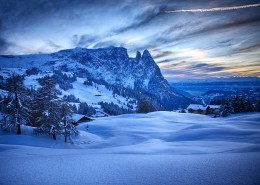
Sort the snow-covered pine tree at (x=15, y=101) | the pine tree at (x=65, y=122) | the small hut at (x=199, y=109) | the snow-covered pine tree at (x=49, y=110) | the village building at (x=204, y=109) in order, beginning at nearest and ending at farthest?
the snow-covered pine tree at (x=15, y=101)
the snow-covered pine tree at (x=49, y=110)
the pine tree at (x=65, y=122)
the village building at (x=204, y=109)
the small hut at (x=199, y=109)

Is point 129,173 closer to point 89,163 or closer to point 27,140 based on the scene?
point 89,163

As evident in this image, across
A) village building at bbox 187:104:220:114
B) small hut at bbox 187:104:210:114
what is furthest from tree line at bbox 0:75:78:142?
small hut at bbox 187:104:210:114

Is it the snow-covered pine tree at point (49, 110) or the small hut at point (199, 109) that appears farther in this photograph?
the small hut at point (199, 109)

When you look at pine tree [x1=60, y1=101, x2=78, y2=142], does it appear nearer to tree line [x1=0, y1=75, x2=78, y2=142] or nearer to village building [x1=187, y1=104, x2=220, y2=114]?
tree line [x1=0, y1=75, x2=78, y2=142]

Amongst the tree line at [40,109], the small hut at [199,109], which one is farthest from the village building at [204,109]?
the tree line at [40,109]

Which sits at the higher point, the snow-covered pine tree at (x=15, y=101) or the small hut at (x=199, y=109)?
the snow-covered pine tree at (x=15, y=101)

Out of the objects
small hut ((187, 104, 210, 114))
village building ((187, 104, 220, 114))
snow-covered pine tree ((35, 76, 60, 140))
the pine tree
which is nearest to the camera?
snow-covered pine tree ((35, 76, 60, 140))

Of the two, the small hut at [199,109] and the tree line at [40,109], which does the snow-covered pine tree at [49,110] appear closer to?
the tree line at [40,109]

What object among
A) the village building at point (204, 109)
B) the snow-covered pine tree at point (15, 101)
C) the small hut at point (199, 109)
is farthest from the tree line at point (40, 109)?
the small hut at point (199, 109)

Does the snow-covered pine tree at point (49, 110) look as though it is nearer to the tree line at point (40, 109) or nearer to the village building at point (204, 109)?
the tree line at point (40, 109)

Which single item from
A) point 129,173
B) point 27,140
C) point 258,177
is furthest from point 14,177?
point 27,140

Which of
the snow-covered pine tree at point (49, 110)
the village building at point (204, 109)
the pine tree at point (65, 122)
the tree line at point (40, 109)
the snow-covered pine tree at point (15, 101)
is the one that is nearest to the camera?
the snow-covered pine tree at point (15, 101)

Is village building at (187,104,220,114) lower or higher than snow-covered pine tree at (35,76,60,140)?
lower

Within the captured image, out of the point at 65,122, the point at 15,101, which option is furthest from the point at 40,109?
the point at 65,122
